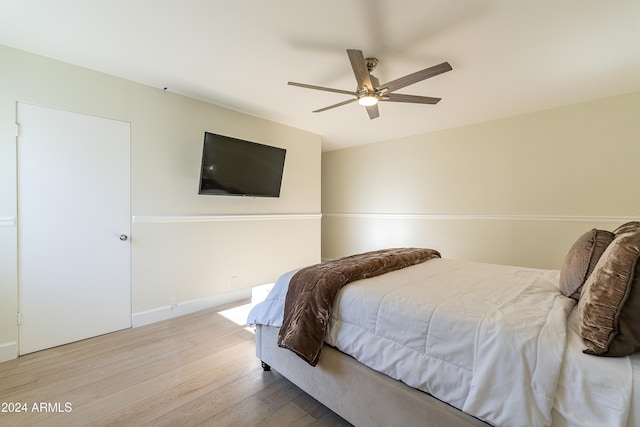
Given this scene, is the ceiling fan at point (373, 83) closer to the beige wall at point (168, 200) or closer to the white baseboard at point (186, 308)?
the beige wall at point (168, 200)

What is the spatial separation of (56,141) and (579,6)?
4.00 m

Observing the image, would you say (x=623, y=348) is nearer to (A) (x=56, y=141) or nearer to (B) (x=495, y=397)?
(B) (x=495, y=397)

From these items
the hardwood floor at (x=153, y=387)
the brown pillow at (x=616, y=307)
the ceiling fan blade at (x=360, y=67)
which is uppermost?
the ceiling fan blade at (x=360, y=67)

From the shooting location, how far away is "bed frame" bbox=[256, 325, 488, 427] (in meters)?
1.18

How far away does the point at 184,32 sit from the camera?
2004 mm

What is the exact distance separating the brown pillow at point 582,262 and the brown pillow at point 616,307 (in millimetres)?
425

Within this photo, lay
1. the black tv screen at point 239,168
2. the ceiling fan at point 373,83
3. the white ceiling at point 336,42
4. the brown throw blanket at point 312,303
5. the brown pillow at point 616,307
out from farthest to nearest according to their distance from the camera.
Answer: the black tv screen at point 239,168 < the ceiling fan at point 373,83 < the white ceiling at point 336,42 < the brown throw blanket at point 312,303 < the brown pillow at point 616,307

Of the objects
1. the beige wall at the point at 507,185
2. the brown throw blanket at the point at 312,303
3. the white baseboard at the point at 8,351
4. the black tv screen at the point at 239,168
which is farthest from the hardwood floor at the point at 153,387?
the beige wall at the point at 507,185

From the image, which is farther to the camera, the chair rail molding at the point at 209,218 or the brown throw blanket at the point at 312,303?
the chair rail molding at the point at 209,218

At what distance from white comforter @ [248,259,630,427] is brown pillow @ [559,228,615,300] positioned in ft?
0.24

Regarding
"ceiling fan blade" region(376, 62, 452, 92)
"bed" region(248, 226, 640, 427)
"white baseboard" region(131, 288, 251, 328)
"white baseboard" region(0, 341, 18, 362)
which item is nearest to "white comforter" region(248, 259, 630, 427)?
"bed" region(248, 226, 640, 427)

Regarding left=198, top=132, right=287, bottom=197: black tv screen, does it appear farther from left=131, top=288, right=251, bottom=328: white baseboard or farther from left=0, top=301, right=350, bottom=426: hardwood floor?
left=0, top=301, right=350, bottom=426: hardwood floor

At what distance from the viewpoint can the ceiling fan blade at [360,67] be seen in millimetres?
1851

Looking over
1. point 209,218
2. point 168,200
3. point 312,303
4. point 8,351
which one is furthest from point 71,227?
point 312,303
